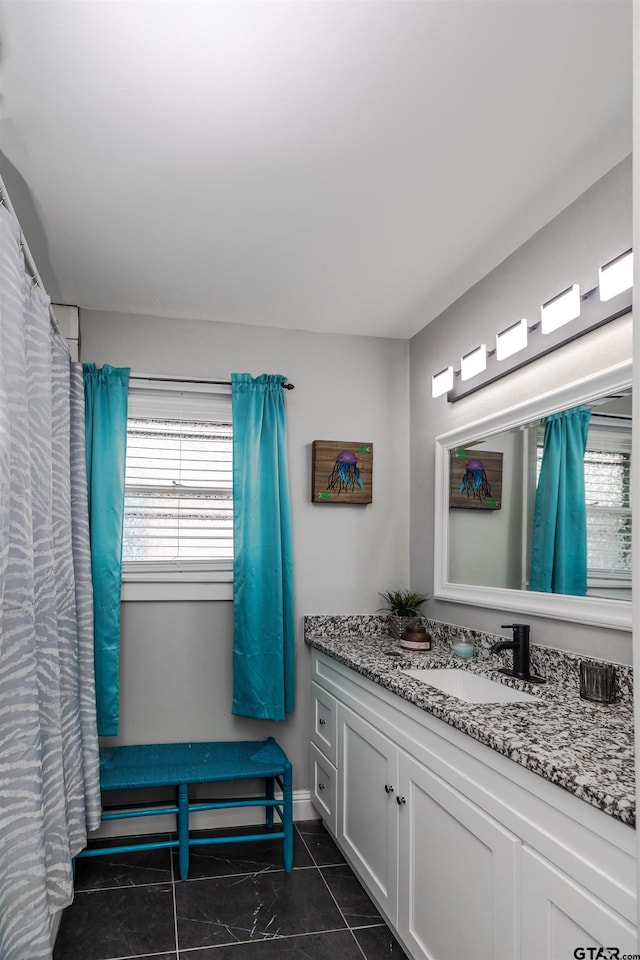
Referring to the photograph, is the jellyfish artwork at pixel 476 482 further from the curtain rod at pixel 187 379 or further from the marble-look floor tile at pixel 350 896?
the marble-look floor tile at pixel 350 896

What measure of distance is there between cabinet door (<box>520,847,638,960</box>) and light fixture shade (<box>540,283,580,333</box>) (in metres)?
1.53

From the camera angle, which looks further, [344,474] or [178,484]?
[344,474]

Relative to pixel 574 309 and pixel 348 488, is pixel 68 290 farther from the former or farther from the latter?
pixel 574 309

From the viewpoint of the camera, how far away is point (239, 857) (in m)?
2.94

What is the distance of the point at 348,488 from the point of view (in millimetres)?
3479

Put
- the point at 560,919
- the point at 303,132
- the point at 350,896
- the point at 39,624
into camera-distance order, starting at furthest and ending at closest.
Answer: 1. the point at 350,896
2. the point at 39,624
3. the point at 303,132
4. the point at 560,919

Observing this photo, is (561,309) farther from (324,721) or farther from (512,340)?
(324,721)

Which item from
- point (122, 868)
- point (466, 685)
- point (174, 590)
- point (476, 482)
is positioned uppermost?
point (476, 482)

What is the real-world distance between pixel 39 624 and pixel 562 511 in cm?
172

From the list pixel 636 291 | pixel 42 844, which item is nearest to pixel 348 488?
pixel 42 844

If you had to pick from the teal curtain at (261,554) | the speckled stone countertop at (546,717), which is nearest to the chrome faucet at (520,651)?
the speckled stone countertop at (546,717)

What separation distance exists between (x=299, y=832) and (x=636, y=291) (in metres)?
2.96

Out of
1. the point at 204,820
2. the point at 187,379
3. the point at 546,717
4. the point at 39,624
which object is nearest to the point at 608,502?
the point at 546,717

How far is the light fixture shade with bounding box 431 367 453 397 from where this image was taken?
3.02 meters
